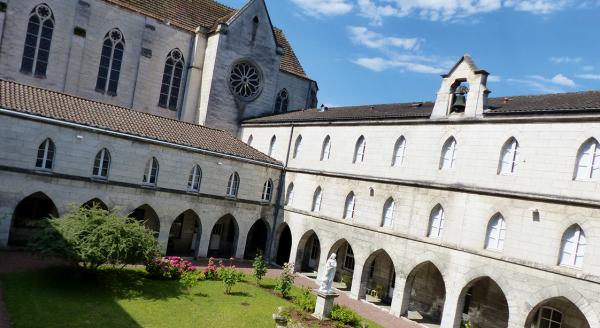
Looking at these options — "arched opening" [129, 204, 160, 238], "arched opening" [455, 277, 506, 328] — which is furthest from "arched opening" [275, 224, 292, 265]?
"arched opening" [455, 277, 506, 328]

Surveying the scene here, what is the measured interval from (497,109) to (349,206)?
1049cm

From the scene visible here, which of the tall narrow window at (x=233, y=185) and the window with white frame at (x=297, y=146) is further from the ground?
the window with white frame at (x=297, y=146)

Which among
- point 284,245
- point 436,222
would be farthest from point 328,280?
point 284,245

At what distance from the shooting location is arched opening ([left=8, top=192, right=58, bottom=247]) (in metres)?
26.9

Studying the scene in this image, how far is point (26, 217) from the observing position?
89.5ft

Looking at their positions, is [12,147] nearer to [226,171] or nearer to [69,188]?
[69,188]

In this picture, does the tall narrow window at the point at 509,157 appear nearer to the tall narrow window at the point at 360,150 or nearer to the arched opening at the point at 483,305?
the arched opening at the point at 483,305

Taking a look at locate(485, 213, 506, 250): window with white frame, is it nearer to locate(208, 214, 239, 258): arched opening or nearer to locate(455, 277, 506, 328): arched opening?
locate(455, 277, 506, 328): arched opening

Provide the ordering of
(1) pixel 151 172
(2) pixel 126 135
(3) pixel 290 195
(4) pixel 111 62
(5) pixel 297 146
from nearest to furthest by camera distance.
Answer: (2) pixel 126 135, (1) pixel 151 172, (3) pixel 290 195, (5) pixel 297 146, (4) pixel 111 62

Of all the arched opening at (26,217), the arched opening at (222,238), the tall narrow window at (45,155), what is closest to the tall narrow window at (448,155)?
the arched opening at (222,238)

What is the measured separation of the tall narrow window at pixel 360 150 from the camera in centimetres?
2898

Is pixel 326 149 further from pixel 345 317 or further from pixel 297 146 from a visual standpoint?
pixel 345 317

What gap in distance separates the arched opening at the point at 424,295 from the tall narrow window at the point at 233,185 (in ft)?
42.3

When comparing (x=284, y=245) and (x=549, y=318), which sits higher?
(x=549, y=318)
